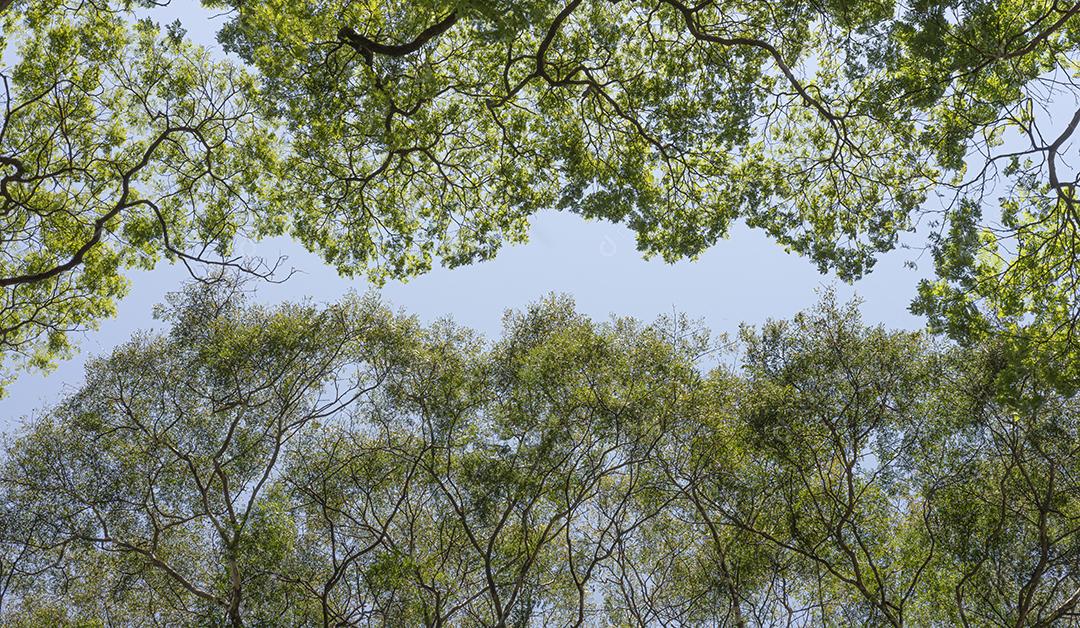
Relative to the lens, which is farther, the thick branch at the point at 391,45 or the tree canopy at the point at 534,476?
the tree canopy at the point at 534,476

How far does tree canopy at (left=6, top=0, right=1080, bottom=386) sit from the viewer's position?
8.59 metres

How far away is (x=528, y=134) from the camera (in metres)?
10.9

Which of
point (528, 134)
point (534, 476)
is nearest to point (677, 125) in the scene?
point (528, 134)

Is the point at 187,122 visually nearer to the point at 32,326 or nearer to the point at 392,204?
the point at 392,204

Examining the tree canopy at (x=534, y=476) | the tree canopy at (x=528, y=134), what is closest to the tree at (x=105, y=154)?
the tree canopy at (x=528, y=134)

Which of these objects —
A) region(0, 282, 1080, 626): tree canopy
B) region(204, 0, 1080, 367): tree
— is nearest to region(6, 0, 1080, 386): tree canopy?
region(204, 0, 1080, 367): tree

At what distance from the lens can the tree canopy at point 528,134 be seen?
859 centimetres

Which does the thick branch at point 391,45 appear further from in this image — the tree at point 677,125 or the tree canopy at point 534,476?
the tree canopy at point 534,476

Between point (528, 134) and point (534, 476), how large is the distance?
6.49 m

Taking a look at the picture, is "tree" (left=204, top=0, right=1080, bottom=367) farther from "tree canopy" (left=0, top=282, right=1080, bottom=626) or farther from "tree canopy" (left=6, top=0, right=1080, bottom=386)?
"tree canopy" (left=0, top=282, right=1080, bottom=626)

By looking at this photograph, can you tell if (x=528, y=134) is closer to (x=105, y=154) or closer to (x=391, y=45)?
(x=391, y=45)

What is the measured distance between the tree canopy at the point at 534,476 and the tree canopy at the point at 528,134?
385cm

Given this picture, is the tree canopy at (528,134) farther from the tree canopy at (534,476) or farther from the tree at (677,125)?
the tree canopy at (534,476)

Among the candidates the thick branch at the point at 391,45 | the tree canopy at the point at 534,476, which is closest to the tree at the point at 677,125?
the thick branch at the point at 391,45
